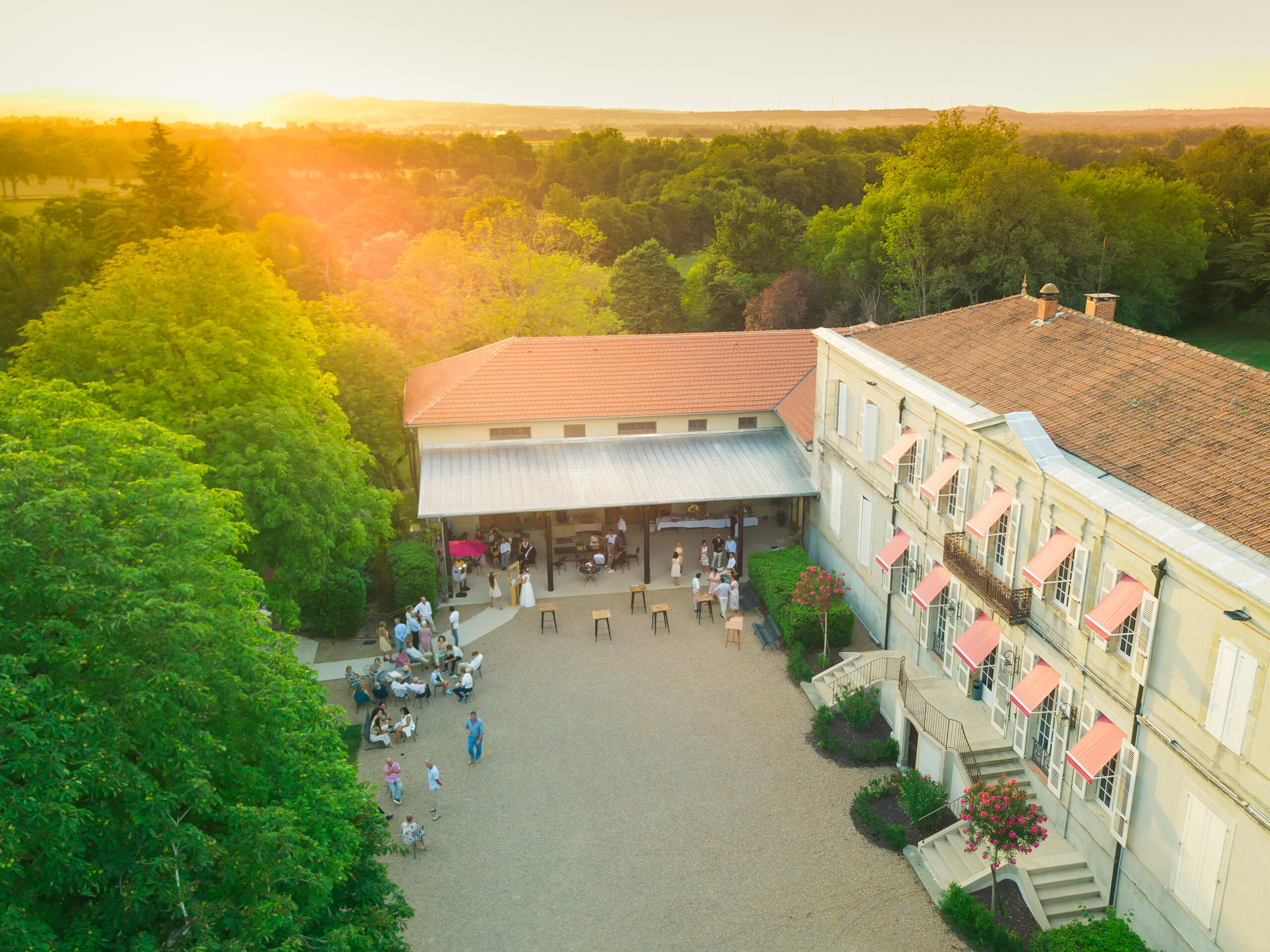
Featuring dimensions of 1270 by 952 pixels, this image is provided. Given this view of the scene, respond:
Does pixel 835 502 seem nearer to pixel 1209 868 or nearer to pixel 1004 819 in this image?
pixel 1004 819

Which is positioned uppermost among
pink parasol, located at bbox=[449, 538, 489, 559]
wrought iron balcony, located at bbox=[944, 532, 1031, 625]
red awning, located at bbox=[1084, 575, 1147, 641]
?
red awning, located at bbox=[1084, 575, 1147, 641]

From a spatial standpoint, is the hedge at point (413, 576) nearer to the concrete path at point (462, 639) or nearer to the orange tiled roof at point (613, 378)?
the concrete path at point (462, 639)

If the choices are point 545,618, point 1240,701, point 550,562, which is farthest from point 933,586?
point 550,562

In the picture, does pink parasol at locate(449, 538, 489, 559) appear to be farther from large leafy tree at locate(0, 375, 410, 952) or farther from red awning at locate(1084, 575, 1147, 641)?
red awning at locate(1084, 575, 1147, 641)

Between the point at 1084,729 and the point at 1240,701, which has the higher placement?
the point at 1240,701

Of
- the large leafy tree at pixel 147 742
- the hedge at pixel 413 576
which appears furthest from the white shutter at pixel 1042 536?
the hedge at pixel 413 576

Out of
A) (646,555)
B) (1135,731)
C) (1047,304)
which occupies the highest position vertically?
(1047,304)

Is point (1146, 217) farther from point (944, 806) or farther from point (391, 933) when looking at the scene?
point (391, 933)

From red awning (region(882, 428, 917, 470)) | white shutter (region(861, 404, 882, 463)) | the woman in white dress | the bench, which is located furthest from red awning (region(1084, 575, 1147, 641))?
the woman in white dress
